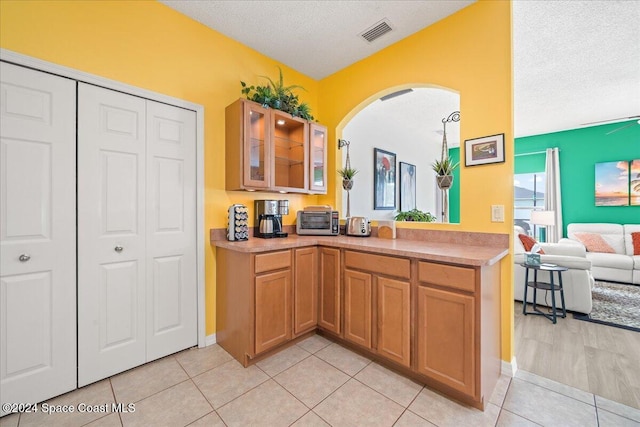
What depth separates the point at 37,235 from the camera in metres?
1.62

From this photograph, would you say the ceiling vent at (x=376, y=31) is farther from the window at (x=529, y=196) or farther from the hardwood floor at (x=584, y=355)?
the window at (x=529, y=196)

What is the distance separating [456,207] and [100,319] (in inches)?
287

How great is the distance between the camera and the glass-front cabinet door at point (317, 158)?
282 centimetres

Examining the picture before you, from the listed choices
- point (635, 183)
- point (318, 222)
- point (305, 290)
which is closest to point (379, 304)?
point (305, 290)

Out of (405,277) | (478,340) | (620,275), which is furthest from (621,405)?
(620,275)

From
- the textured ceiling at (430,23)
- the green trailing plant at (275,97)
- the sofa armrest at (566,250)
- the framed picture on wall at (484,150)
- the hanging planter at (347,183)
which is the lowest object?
the sofa armrest at (566,250)

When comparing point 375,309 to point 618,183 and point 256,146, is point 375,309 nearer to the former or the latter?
point 256,146

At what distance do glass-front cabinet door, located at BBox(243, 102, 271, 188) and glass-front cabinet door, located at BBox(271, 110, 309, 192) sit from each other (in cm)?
19

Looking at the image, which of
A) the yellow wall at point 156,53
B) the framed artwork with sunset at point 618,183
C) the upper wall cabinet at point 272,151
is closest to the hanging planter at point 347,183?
the upper wall cabinet at point 272,151

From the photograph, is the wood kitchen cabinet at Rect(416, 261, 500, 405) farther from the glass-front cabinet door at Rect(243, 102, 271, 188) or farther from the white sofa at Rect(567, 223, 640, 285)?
the white sofa at Rect(567, 223, 640, 285)

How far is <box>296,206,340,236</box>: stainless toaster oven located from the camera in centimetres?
273

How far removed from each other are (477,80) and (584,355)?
96.3 inches

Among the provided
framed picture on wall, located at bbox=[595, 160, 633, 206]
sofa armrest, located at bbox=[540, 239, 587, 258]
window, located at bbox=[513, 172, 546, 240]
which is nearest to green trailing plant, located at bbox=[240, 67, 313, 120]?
sofa armrest, located at bbox=[540, 239, 587, 258]

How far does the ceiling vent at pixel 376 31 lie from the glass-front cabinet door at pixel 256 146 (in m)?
1.20
